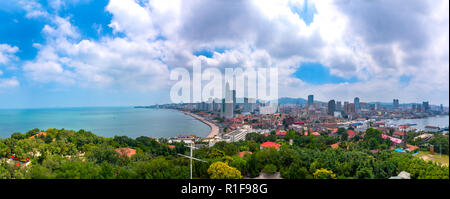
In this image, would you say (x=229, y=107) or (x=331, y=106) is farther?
(x=331, y=106)

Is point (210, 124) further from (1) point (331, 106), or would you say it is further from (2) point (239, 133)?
(1) point (331, 106)

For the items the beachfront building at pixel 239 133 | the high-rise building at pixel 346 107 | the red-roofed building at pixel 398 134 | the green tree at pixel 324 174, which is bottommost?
the beachfront building at pixel 239 133

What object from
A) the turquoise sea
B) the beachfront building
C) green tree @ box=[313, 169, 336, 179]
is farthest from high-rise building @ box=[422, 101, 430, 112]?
the turquoise sea

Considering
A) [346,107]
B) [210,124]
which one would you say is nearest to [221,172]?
[210,124]

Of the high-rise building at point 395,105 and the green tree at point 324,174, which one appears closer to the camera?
the green tree at point 324,174

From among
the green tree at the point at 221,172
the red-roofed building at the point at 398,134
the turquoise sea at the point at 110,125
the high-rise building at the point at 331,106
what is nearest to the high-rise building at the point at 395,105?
the red-roofed building at the point at 398,134

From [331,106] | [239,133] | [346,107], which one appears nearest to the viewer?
[239,133]

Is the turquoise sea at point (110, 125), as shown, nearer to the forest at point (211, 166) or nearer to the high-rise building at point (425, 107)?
the forest at point (211, 166)

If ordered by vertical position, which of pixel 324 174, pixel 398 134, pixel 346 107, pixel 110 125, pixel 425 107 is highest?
pixel 425 107

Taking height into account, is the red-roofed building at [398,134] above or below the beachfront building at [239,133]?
above

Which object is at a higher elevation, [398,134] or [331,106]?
[331,106]

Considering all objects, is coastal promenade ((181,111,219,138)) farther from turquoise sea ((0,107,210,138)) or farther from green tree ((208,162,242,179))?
green tree ((208,162,242,179))
